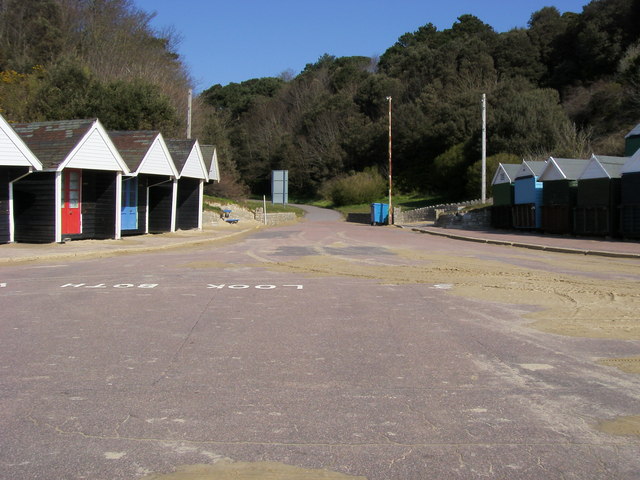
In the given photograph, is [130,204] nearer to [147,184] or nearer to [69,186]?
[147,184]

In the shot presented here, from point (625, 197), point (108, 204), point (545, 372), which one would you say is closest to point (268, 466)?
point (545, 372)

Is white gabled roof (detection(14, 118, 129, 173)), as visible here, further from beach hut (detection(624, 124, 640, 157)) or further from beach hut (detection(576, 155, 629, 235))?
beach hut (detection(624, 124, 640, 157))

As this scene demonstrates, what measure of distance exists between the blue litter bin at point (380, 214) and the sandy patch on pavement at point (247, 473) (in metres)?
46.0

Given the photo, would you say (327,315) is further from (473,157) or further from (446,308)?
(473,157)

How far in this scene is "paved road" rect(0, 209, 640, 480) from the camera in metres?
4.28

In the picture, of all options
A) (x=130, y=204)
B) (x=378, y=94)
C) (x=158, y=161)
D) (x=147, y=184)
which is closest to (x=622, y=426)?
(x=158, y=161)

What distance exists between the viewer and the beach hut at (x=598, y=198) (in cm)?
2716

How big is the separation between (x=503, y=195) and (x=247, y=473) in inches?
1409

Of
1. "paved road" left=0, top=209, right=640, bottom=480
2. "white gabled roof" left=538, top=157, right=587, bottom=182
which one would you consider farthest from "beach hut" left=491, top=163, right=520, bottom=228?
"paved road" left=0, top=209, right=640, bottom=480

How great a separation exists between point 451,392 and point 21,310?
23.7 ft

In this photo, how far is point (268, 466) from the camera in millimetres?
4137

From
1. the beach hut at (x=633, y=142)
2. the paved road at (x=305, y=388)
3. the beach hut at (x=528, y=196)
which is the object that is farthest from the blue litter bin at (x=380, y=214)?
the paved road at (x=305, y=388)

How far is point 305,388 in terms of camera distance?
229 inches

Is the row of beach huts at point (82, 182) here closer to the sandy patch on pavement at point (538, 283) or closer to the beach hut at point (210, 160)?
the beach hut at point (210, 160)
